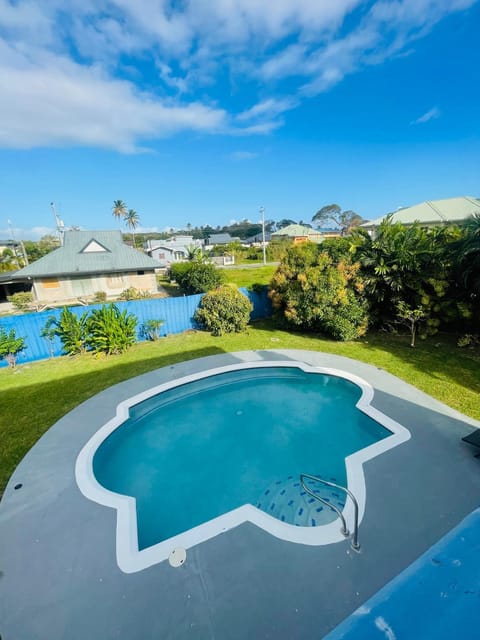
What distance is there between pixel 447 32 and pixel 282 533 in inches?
608

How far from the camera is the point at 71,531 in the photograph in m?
3.90

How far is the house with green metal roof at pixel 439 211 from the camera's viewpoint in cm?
2600

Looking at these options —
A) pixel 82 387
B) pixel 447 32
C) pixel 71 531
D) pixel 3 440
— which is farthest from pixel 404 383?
pixel 447 32

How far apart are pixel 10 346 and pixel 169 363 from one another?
5.65 m

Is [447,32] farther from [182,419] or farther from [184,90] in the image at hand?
[182,419]

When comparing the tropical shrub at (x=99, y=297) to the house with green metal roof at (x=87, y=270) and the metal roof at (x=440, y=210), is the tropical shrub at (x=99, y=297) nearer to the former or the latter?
the house with green metal roof at (x=87, y=270)

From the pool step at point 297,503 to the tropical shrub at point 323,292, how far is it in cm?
676

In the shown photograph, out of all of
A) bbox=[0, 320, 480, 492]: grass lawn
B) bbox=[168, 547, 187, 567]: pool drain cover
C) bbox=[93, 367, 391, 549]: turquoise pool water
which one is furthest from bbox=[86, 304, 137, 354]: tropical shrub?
bbox=[168, 547, 187, 567]: pool drain cover

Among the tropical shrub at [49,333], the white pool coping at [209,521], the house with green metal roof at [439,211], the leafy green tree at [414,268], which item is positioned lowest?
the white pool coping at [209,521]

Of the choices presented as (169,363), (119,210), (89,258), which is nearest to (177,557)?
(169,363)

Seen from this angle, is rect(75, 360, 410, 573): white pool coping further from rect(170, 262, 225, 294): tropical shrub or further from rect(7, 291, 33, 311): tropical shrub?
rect(7, 291, 33, 311): tropical shrub

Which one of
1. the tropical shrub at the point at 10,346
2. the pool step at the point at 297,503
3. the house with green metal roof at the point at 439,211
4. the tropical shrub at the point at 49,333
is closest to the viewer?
the pool step at the point at 297,503

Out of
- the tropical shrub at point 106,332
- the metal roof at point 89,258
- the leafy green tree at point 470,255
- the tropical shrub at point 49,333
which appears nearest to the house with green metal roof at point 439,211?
the leafy green tree at point 470,255

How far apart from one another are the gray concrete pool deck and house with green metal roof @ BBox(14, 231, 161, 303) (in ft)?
66.8
